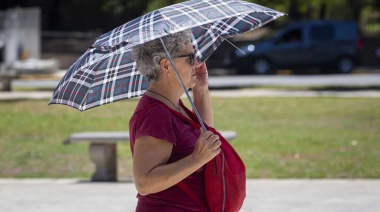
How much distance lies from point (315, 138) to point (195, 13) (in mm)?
8601

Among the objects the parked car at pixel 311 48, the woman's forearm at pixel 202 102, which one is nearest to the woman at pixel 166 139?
the woman's forearm at pixel 202 102

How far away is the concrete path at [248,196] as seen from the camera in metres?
7.16

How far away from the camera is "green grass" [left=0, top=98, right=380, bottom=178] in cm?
956

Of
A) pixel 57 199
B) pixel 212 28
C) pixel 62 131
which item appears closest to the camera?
pixel 212 28

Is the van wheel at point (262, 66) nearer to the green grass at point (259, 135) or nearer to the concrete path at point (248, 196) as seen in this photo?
the green grass at point (259, 135)

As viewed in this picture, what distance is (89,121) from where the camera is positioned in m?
14.3

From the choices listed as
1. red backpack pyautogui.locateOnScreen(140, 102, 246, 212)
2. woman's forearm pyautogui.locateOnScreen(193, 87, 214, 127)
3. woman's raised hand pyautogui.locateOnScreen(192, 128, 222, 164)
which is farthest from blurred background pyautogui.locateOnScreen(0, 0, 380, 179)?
woman's raised hand pyautogui.locateOnScreen(192, 128, 222, 164)

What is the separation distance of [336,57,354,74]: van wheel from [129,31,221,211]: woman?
2807 centimetres

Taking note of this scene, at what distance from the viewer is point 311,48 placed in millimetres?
30953

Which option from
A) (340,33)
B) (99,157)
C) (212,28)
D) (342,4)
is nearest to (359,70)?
(340,33)

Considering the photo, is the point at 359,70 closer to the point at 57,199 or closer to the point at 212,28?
the point at 57,199

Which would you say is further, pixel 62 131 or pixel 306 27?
pixel 306 27

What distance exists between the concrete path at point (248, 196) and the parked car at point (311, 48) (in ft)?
73.8

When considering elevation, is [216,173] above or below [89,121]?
above
